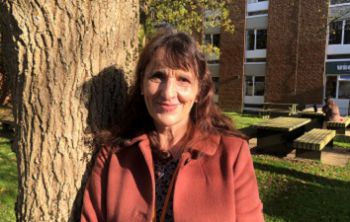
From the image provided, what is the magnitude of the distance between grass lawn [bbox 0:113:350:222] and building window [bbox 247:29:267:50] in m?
15.9

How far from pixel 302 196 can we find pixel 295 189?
0.95ft

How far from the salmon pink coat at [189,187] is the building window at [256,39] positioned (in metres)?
21.4

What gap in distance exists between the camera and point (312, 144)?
6824mm

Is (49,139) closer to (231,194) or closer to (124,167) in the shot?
(124,167)

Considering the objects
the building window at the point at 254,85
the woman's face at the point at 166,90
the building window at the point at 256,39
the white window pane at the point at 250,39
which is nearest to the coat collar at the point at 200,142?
the woman's face at the point at 166,90

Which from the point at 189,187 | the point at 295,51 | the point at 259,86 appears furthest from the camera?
the point at 259,86

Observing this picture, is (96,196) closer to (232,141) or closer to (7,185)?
(232,141)

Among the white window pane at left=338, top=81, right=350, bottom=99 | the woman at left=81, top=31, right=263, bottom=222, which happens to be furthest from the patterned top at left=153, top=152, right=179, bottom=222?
the white window pane at left=338, top=81, right=350, bottom=99

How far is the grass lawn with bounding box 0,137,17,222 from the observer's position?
4611 millimetres

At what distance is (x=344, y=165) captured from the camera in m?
7.39

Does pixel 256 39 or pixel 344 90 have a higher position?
pixel 256 39

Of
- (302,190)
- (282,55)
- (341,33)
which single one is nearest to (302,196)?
(302,190)

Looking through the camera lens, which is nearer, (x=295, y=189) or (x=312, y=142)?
(x=295, y=189)

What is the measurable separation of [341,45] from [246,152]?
20250 millimetres
